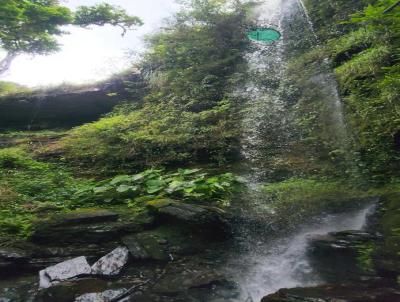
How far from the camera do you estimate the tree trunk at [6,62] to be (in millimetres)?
18672

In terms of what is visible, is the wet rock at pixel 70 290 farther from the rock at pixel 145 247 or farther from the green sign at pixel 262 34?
the green sign at pixel 262 34

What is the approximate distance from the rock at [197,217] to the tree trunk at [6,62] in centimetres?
1637

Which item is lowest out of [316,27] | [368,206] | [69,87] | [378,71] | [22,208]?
[368,206]

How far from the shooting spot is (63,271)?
4.77m

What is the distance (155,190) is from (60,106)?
10424 mm

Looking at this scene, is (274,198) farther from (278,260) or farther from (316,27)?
(316,27)

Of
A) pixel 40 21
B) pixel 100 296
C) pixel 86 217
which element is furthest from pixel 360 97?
pixel 40 21

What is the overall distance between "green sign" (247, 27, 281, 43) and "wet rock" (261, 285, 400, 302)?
1214 cm

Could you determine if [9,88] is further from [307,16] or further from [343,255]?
[343,255]

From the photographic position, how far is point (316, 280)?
4531 mm

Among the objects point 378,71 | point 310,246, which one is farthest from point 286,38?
point 310,246

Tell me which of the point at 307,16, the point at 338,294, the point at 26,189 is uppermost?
the point at 307,16

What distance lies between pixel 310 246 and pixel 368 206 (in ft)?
5.48

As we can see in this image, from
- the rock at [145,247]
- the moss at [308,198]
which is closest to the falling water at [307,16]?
the moss at [308,198]
